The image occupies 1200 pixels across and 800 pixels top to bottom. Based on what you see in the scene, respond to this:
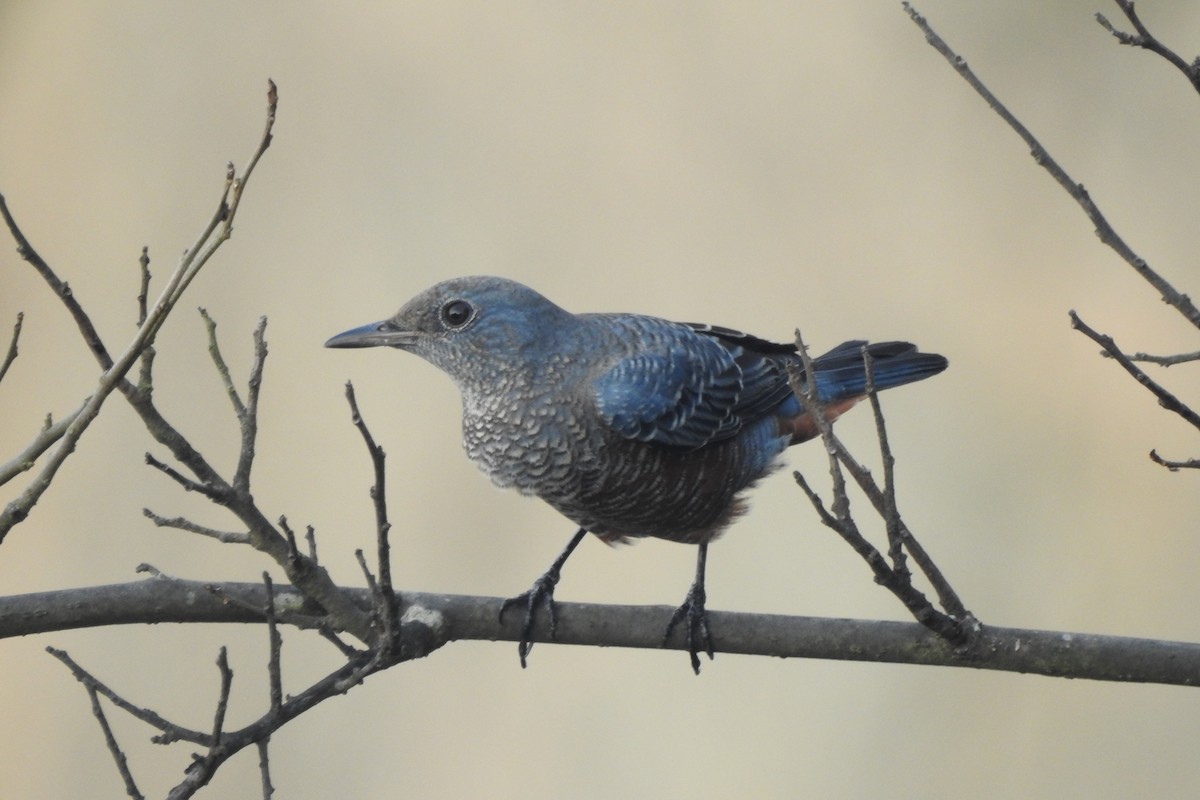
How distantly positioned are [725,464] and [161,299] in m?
1.48

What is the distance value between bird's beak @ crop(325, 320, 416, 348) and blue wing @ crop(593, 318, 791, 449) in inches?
14.5

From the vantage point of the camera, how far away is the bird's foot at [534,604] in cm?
210

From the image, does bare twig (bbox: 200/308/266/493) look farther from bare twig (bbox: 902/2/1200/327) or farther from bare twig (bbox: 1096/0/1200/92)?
bare twig (bbox: 1096/0/1200/92)

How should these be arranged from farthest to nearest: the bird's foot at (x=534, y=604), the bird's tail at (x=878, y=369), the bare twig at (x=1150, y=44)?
the bird's tail at (x=878, y=369) < the bird's foot at (x=534, y=604) < the bare twig at (x=1150, y=44)

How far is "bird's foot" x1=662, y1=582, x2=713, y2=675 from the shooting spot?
219 centimetres

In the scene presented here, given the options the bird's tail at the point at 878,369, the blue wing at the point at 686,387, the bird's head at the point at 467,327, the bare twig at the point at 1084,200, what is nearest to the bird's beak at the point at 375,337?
the bird's head at the point at 467,327

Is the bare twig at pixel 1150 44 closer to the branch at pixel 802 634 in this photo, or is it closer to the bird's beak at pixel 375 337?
the branch at pixel 802 634

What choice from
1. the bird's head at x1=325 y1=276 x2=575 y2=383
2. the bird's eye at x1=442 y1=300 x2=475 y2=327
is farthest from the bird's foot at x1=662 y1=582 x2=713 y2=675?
the bird's eye at x1=442 y1=300 x2=475 y2=327

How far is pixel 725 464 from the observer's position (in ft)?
8.27

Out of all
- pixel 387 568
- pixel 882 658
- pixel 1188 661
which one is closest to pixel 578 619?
pixel 882 658

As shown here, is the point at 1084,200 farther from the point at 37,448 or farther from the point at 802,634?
the point at 37,448

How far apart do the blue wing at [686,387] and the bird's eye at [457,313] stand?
27cm

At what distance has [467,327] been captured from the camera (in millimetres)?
2275

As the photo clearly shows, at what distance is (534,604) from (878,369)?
100 cm
